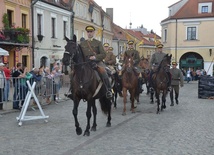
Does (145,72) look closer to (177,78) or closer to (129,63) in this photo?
(177,78)

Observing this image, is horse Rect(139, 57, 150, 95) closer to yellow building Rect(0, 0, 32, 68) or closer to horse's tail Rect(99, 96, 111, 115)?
horse's tail Rect(99, 96, 111, 115)

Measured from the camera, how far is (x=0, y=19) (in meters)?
23.2

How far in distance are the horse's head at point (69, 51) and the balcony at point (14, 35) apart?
51.6ft

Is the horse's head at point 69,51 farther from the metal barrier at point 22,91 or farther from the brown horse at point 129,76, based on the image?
the metal barrier at point 22,91

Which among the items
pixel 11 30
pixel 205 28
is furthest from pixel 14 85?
pixel 205 28

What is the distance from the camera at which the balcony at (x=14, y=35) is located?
22673mm

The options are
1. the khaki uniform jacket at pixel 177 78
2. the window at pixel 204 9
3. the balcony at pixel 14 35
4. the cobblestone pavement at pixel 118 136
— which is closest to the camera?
the cobblestone pavement at pixel 118 136

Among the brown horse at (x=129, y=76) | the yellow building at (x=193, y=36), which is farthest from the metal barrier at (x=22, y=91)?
the yellow building at (x=193, y=36)

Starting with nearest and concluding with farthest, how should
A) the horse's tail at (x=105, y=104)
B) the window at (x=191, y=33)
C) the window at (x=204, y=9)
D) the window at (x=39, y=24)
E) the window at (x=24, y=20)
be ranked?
the horse's tail at (x=105, y=104)
the window at (x=24, y=20)
the window at (x=39, y=24)
the window at (x=191, y=33)
the window at (x=204, y=9)

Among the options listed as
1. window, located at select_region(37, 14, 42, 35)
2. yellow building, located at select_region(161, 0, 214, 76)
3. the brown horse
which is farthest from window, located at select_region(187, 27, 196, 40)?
the brown horse

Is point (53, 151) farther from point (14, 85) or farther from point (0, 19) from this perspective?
point (0, 19)

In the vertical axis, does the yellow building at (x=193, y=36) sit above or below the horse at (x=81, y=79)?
above

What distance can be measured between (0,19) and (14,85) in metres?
12.3

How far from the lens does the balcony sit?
22.7 metres
